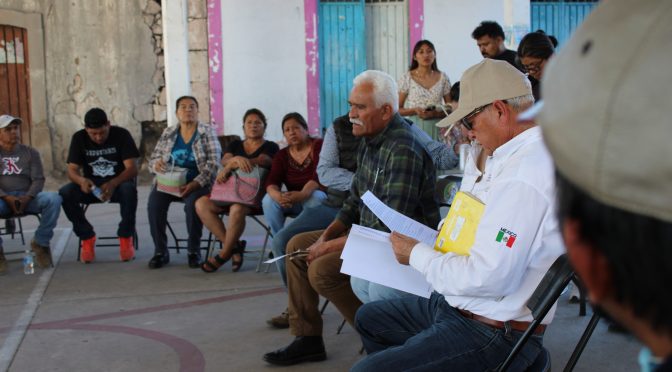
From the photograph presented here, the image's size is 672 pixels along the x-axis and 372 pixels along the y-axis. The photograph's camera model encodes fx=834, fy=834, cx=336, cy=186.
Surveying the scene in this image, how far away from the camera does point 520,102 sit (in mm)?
2945

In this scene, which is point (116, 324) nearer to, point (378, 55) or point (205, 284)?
point (205, 284)

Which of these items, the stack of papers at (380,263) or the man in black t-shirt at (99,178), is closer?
the stack of papers at (380,263)

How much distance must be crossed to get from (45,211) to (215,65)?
16.9 ft

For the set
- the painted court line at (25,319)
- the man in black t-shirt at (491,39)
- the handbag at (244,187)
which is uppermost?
the man in black t-shirt at (491,39)

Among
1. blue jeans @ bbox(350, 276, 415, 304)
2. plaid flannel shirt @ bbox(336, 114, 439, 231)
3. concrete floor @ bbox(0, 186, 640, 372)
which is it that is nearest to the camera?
blue jeans @ bbox(350, 276, 415, 304)

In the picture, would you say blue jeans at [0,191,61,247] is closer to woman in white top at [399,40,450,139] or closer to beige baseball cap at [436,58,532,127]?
woman in white top at [399,40,450,139]

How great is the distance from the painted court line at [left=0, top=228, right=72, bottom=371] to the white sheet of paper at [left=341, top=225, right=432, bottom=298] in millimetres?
2475

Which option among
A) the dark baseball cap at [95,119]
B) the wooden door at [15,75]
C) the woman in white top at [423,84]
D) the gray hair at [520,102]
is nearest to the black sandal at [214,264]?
the dark baseball cap at [95,119]

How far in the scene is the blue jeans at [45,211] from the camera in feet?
24.5

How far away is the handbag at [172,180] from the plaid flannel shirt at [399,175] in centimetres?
352

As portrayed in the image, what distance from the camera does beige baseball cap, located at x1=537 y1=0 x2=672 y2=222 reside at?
848 millimetres

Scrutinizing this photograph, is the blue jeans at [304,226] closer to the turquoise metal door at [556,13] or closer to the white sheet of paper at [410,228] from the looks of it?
the white sheet of paper at [410,228]

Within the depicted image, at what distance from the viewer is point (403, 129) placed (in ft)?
13.3

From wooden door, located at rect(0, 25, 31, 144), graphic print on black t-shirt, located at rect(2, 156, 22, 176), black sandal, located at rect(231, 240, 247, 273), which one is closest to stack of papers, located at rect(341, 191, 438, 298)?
black sandal, located at rect(231, 240, 247, 273)
